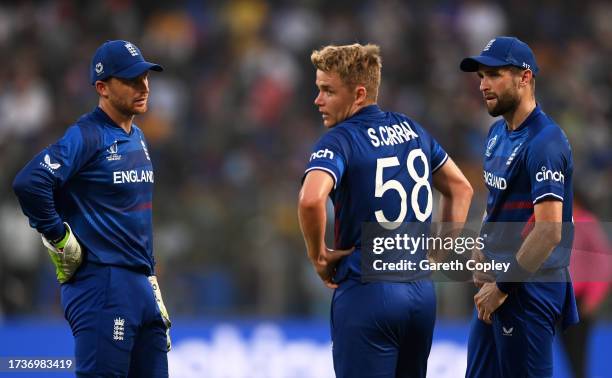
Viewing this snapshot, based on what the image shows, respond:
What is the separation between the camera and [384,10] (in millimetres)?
15758

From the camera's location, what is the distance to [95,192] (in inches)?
233

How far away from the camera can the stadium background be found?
1116 cm

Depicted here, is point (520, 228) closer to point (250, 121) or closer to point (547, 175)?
point (547, 175)

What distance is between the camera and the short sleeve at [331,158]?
5.47 metres

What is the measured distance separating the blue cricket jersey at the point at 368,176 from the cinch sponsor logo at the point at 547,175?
0.58m

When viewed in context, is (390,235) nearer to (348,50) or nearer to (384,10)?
(348,50)

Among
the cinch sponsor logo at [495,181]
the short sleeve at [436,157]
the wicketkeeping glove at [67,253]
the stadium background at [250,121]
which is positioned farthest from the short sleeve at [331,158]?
the stadium background at [250,121]

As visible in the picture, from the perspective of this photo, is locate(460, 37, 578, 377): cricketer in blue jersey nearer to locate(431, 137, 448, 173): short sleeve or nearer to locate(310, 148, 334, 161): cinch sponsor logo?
locate(431, 137, 448, 173): short sleeve

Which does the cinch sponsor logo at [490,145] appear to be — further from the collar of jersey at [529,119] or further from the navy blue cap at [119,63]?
the navy blue cap at [119,63]

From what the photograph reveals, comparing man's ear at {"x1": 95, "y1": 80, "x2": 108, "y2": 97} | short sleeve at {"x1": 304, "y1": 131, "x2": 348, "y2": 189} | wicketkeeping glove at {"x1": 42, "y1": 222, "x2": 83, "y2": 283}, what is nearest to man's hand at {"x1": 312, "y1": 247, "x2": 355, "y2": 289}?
short sleeve at {"x1": 304, "y1": 131, "x2": 348, "y2": 189}

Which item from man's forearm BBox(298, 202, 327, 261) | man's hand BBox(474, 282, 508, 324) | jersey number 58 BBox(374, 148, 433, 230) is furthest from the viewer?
man's hand BBox(474, 282, 508, 324)

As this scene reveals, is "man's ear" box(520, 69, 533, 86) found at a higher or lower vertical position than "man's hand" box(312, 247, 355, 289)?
higher

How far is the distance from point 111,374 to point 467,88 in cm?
987

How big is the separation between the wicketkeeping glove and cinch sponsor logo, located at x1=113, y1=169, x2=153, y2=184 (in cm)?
38
